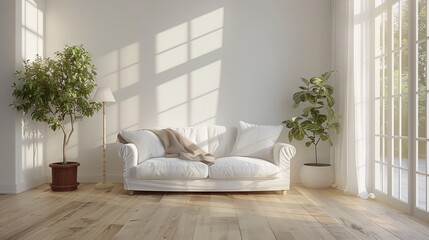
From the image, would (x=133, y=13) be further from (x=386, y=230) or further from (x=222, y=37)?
(x=386, y=230)

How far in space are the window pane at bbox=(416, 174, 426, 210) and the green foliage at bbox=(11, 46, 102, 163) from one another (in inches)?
151

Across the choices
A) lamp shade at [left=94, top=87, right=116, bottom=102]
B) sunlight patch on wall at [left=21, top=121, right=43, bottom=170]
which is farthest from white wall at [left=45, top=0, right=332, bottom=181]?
lamp shade at [left=94, top=87, right=116, bottom=102]

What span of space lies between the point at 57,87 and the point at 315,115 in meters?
3.31

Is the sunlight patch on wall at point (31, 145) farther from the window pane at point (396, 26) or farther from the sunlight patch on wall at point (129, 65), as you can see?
the window pane at point (396, 26)

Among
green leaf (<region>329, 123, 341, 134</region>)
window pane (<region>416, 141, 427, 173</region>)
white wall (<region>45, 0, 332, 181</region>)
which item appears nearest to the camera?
window pane (<region>416, 141, 427, 173</region>)

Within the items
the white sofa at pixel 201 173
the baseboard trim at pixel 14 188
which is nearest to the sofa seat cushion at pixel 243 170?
the white sofa at pixel 201 173

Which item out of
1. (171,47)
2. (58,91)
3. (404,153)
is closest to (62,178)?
(58,91)

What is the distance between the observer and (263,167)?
Answer: 4.55m

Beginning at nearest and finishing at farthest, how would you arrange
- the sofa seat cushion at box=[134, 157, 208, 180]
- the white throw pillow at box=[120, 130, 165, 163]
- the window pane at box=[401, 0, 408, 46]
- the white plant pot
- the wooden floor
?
the wooden floor, the window pane at box=[401, 0, 408, 46], the sofa seat cushion at box=[134, 157, 208, 180], the white throw pillow at box=[120, 130, 165, 163], the white plant pot

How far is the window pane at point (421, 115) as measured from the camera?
3.45 metres

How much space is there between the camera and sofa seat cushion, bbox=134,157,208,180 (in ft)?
14.8

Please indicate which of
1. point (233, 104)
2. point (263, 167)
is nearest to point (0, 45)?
point (233, 104)

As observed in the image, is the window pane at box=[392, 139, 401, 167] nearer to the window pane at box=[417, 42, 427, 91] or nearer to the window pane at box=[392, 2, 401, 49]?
the window pane at box=[417, 42, 427, 91]

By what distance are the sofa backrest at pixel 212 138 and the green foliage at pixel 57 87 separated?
1.28m
